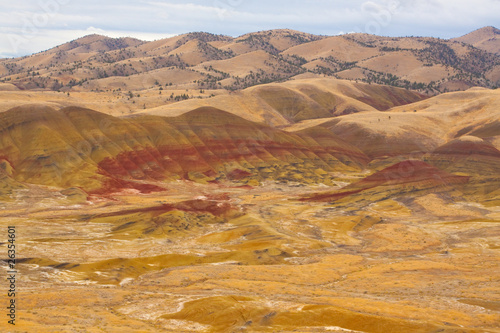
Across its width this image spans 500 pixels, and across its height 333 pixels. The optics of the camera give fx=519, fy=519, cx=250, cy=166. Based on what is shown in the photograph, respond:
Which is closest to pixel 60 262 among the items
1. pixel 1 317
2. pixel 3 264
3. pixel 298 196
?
pixel 3 264

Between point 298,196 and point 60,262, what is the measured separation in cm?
7600

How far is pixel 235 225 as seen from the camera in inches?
3873

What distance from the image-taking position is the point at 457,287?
5869 cm

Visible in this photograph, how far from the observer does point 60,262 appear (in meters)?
66.1

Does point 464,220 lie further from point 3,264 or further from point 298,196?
point 3,264

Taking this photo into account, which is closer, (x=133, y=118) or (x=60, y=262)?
(x=60, y=262)

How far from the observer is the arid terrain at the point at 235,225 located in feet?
155

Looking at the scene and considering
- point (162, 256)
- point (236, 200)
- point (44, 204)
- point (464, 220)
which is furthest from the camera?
point (236, 200)

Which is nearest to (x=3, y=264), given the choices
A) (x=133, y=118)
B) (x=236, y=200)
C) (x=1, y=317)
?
(x=1, y=317)

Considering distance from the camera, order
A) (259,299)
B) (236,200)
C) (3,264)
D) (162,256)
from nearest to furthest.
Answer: (259,299) < (3,264) < (162,256) < (236,200)

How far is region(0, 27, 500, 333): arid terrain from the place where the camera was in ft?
155

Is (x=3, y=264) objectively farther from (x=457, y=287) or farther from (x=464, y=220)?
(x=464, y=220)

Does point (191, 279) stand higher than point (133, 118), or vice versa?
point (133, 118)

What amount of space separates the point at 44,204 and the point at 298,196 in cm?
6030
